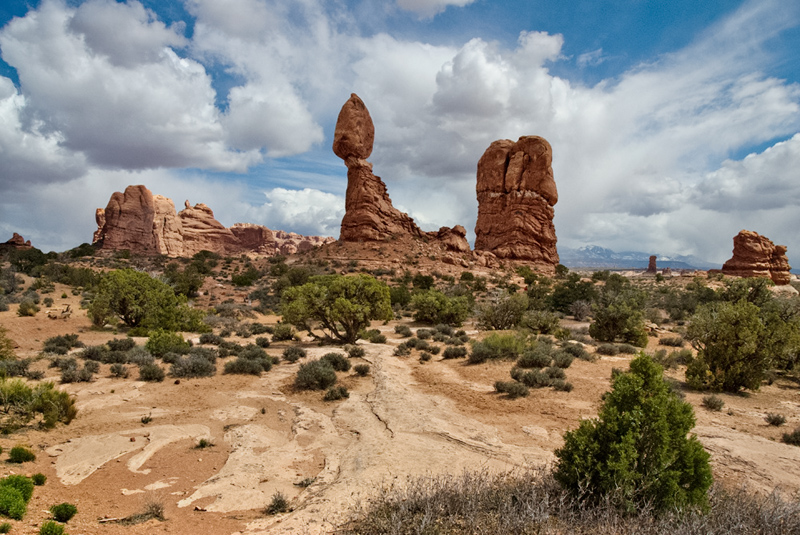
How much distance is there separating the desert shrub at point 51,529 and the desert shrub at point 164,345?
10.1 metres

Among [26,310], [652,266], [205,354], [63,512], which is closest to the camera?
[63,512]

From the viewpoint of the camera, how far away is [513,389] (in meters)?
10.9

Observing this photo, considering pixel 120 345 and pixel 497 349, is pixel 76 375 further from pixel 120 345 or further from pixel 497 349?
pixel 497 349

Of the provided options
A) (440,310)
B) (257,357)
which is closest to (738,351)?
(257,357)

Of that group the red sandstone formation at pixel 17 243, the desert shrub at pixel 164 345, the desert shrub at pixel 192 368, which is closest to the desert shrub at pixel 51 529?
the desert shrub at pixel 192 368

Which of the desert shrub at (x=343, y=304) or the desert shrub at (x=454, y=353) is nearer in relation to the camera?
the desert shrub at (x=454, y=353)

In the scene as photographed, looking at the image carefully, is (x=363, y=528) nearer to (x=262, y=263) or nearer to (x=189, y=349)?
(x=189, y=349)

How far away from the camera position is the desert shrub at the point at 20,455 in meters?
6.46

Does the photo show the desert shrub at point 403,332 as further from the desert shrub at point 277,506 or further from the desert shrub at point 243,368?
the desert shrub at point 277,506

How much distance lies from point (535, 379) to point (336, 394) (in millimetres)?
5546

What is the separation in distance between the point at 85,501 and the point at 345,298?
468 inches

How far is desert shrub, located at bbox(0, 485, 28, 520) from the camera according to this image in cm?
472

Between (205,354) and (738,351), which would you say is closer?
(738,351)

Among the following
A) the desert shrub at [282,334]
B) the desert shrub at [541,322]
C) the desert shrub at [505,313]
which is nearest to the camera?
the desert shrub at [282,334]
